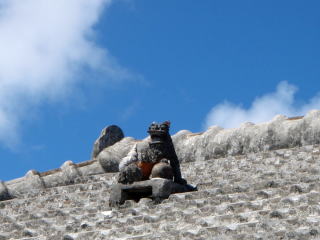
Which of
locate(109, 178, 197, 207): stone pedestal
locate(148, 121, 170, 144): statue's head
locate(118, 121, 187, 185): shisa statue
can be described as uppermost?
locate(148, 121, 170, 144): statue's head

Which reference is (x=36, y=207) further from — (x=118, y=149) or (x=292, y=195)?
(x=292, y=195)

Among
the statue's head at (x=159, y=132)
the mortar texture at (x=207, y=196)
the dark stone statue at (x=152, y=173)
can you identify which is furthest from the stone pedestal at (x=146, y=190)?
the statue's head at (x=159, y=132)

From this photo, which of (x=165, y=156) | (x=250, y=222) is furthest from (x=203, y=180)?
(x=250, y=222)

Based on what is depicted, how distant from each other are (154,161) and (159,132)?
0.36 metres

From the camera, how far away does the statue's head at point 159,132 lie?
1180 cm

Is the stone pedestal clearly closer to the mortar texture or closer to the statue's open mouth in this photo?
the mortar texture

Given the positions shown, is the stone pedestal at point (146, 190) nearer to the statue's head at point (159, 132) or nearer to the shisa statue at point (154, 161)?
the shisa statue at point (154, 161)

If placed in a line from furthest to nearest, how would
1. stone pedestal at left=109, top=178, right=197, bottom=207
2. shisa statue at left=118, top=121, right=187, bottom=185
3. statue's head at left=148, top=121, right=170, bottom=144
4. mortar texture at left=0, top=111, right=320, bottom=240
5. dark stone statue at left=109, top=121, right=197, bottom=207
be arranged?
statue's head at left=148, top=121, right=170, bottom=144 → shisa statue at left=118, top=121, right=187, bottom=185 → dark stone statue at left=109, top=121, right=197, bottom=207 → stone pedestal at left=109, top=178, right=197, bottom=207 → mortar texture at left=0, top=111, right=320, bottom=240

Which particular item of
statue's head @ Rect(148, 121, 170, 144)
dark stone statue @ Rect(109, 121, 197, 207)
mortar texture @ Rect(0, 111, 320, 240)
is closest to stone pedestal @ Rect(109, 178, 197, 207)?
dark stone statue @ Rect(109, 121, 197, 207)

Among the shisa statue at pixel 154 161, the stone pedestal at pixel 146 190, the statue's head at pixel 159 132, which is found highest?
the statue's head at pixel 159 132

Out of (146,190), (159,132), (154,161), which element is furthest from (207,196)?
(159,132)

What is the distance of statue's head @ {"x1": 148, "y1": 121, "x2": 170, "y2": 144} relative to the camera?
1180cm

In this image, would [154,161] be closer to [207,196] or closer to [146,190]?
[146,190]

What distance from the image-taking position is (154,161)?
38.3 feet
